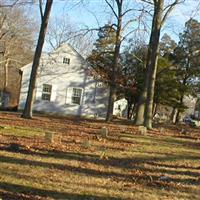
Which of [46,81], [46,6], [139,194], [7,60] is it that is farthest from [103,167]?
[7,60]

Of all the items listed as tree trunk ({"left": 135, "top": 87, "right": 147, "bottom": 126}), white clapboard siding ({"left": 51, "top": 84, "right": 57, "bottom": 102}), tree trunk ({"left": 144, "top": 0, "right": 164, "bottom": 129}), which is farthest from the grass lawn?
white clapboard siding ({"left": 51, "top": 84, "right": 57, "bottom": 102})

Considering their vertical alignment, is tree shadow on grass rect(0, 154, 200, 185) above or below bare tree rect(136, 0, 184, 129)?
below

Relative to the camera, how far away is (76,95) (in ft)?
156

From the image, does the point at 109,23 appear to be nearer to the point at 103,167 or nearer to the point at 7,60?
the point at 103,167

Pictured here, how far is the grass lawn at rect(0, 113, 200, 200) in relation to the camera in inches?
372

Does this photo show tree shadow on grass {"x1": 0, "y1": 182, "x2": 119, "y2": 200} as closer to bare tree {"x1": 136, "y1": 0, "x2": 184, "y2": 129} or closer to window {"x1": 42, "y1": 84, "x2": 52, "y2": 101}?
bare tree {"x1": 136, "y1": 0, "x2": 184, "y2": 129}

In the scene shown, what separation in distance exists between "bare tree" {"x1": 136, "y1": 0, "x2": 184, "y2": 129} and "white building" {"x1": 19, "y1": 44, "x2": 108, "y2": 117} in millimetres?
15292

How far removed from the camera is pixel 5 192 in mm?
8812

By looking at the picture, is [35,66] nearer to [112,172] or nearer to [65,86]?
[65,86]

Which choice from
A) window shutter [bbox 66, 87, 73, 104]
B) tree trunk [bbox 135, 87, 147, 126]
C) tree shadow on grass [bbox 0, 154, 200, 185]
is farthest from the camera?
window shutter [bbox 66, 87, 73, 104]

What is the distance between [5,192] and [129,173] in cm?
392

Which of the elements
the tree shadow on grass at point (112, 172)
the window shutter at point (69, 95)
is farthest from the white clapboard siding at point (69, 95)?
the tree shadow on grass at point (112, 172)

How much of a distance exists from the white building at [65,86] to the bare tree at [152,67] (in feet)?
50.2

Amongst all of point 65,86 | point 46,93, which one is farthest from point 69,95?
point 46,93
